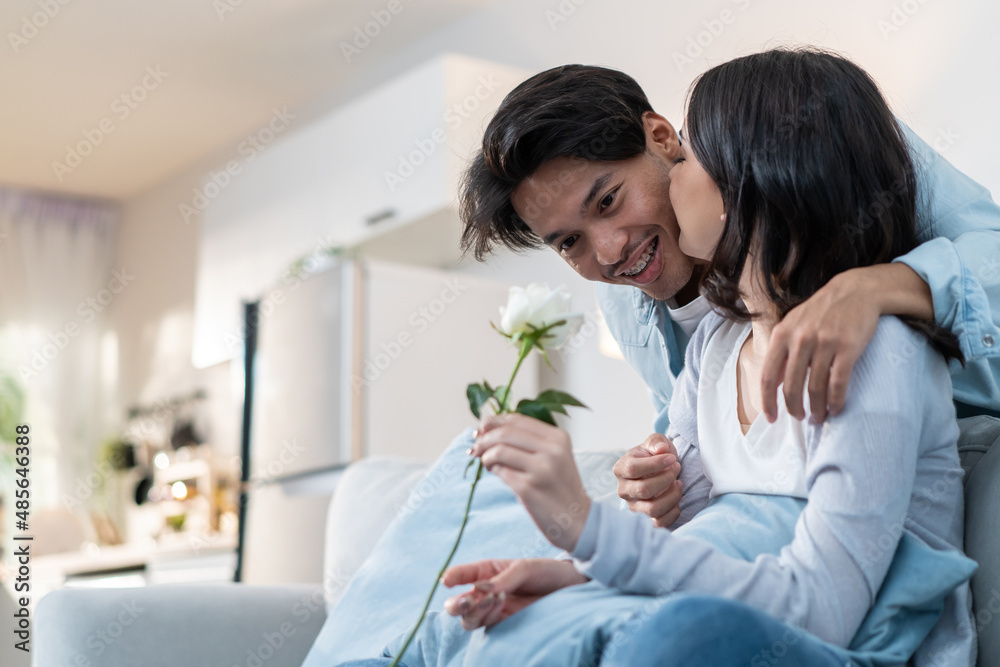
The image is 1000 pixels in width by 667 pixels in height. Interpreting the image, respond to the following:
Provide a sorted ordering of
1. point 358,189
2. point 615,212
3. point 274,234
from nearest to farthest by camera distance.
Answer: point 615,212
point 358,189
point 274,234

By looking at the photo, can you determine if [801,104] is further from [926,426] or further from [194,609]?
[194,609]

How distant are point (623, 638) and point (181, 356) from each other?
514cm

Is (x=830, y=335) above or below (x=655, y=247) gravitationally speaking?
below

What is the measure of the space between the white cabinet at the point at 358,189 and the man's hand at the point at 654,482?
5.40 feet

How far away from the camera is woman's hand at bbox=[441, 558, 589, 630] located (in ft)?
2.70

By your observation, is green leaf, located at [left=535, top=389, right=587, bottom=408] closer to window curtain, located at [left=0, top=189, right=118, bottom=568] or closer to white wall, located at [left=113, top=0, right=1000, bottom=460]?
white wall, located at [left=113, top=0, right=1000, bottom=460]

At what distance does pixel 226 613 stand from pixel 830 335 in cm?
116

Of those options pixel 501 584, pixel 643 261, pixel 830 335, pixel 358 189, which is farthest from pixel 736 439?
pixel 358 189

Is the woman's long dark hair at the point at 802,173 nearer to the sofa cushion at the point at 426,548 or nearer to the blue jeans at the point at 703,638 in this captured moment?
the blue jeans at the point at 703,638

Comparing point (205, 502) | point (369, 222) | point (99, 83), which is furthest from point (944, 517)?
point (99, 83)

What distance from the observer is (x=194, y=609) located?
61.8 inches

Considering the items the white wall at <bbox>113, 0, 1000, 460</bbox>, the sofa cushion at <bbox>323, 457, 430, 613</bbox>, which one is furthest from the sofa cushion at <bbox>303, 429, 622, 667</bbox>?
the white wall at <bbox>113, 0, 1000, 460</bbox>

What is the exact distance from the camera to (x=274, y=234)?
414 cm

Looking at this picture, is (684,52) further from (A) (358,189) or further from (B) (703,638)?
(B) (703,638)
